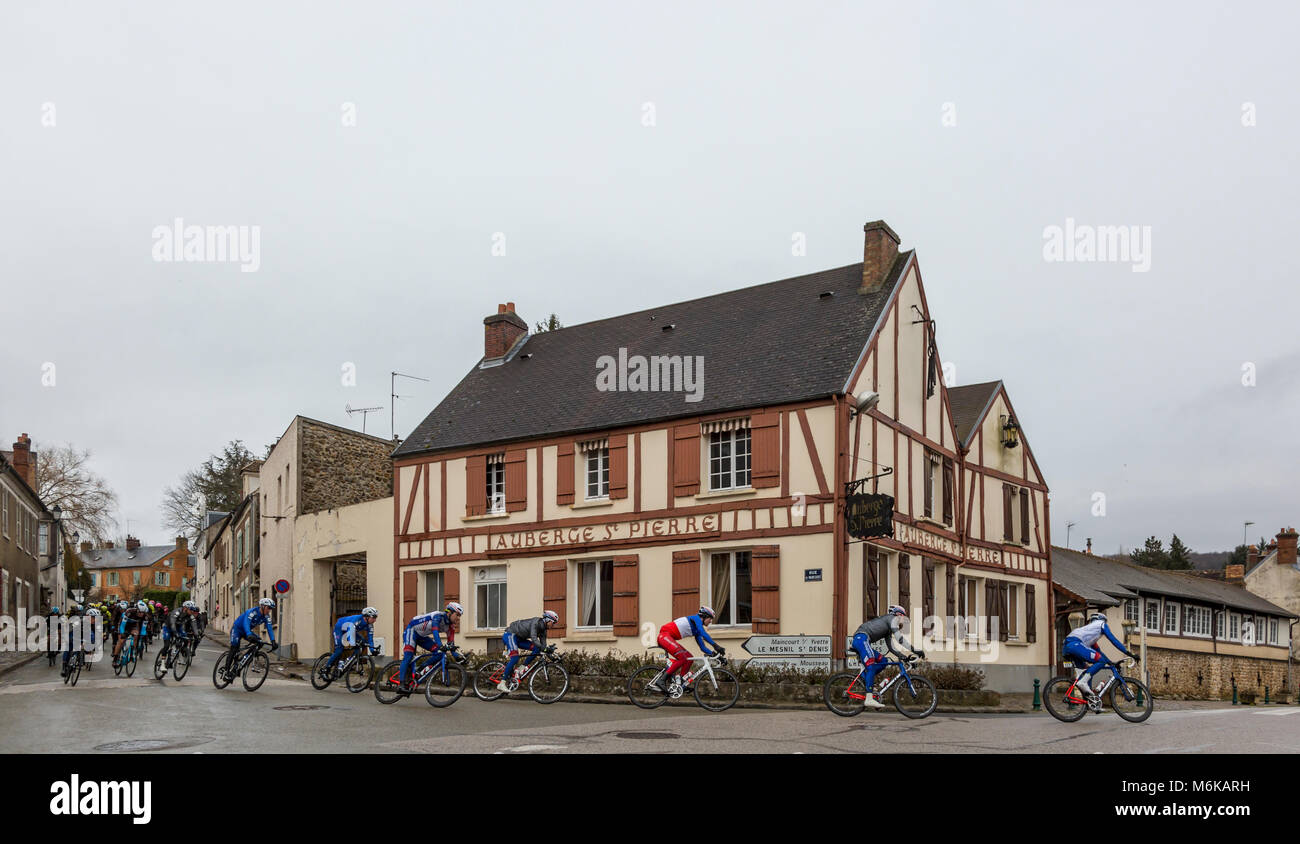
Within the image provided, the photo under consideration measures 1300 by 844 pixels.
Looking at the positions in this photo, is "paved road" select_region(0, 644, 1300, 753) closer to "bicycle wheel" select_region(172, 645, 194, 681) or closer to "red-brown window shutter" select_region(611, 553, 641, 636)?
"bicycle wheel" select_region(172, 645, 194, 681)

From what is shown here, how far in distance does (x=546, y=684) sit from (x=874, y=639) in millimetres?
5309

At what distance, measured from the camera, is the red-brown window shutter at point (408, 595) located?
27.8 metres

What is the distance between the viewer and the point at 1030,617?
98.2ft

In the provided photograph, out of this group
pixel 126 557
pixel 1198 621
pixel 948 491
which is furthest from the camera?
pixel 126 557

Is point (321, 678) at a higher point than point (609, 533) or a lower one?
lower

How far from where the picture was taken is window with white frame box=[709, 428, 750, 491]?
2314 cm

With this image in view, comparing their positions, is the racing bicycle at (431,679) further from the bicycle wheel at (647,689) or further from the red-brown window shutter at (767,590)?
the red-brown window shutter at (767,590)

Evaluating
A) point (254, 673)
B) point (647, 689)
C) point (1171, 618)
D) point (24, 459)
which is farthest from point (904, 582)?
point (24, 459)

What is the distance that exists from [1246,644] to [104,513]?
49.8 meters

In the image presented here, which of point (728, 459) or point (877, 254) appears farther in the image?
point (877, 254)

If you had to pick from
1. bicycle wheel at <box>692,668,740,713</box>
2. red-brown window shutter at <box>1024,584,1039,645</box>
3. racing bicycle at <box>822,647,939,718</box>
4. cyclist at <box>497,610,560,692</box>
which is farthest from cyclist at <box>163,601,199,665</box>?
red-brown window shutter at <box>1024,584,1039,645</box>

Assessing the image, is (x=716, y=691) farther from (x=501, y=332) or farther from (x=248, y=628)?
(x=501, y=332)

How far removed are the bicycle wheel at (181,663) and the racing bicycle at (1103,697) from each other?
15312mm

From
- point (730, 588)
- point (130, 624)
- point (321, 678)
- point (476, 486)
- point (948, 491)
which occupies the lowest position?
point (321, 678)
